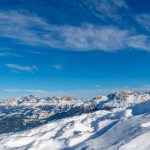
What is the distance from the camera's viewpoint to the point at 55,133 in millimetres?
153375

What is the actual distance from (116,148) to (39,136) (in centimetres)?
7519

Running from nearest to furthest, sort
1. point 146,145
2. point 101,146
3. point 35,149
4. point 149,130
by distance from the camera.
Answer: point 146,145, point 149,130, point 101,146, point 35,149

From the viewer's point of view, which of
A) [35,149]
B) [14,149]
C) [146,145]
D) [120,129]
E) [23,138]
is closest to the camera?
[146,145]

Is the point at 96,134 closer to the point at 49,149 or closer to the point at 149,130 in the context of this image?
the point at 49,149

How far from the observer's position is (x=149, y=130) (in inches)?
3474

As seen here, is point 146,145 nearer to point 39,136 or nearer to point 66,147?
point 66,147

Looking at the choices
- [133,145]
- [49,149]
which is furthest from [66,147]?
[133,145]

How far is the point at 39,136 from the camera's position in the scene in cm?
15438

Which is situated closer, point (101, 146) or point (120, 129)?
point (101, 146)

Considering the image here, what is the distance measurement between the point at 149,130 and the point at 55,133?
71.0 meters

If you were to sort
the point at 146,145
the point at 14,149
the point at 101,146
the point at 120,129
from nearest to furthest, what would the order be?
the point at 146,145 < the point at 101,146 < the point at 120,129 < the point at 14,149

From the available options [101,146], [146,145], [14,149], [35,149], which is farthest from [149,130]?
[14,149]

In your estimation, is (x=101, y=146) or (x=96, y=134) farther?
(x=96, y=134)

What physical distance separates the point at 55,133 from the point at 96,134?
35.2 meters
